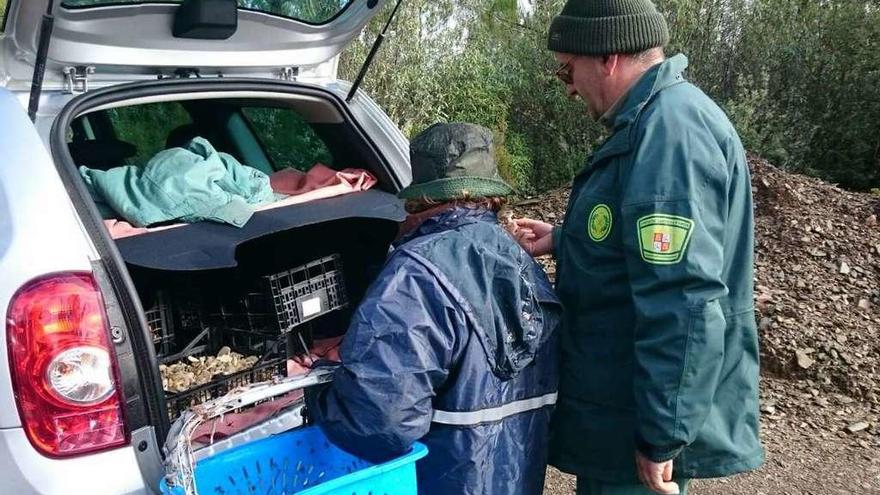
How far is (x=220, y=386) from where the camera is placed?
2.63 meters

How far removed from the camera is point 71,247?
6.12ft

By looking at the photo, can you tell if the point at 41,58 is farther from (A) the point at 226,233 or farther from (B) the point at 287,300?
(B) the point at 287,300

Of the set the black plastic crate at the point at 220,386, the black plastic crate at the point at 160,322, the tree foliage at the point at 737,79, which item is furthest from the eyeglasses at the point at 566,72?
the tree foliage at the point at 737,79

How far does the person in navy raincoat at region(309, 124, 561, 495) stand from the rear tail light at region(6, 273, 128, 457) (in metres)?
0.47

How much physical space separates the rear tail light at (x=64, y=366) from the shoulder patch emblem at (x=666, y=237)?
3.96 feet

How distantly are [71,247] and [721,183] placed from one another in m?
1.43

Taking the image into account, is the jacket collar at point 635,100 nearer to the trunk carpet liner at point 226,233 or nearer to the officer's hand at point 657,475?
the officer's hand at point 657,475

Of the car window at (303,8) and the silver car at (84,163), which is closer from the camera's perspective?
the silver car at (84,163)

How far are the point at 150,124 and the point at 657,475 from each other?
9.97 feet

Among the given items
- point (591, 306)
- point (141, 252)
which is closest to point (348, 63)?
point (141, 252)

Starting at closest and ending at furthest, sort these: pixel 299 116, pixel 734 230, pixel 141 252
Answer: pixel 734 230
pixel 141 252
pixel 299 116

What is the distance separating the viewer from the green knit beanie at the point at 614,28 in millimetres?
2086

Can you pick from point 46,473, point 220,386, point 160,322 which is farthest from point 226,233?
point 46,473

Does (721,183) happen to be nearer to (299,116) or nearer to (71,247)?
(71,247)
